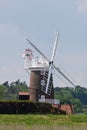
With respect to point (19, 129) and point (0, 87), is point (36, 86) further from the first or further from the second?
point (19, 129)

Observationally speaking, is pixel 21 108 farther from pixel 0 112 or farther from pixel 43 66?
→ pixel 43 66

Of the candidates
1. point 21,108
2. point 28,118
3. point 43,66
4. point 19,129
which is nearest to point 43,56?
point 43,66

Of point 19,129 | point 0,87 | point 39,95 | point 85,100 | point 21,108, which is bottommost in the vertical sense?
point 19,129

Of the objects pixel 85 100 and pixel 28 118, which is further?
pixel 85 100

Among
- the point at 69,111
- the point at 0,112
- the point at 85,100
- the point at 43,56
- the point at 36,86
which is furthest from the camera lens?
the point at 85,100

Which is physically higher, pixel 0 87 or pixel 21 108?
pixel 0 87

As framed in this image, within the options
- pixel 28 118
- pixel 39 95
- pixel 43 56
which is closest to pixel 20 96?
pixel 39 95

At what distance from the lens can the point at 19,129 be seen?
2266cm

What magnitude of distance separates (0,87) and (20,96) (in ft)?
54.0

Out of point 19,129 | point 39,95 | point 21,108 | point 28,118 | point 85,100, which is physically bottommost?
point 19,129

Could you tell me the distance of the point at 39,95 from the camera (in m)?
59.5

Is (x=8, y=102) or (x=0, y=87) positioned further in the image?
(x=0, y=87)

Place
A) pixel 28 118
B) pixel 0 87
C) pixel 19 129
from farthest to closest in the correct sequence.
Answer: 1. pixel 0 87
2. pixel 28 118
3. pixel 19 129

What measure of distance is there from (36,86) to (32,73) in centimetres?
193
